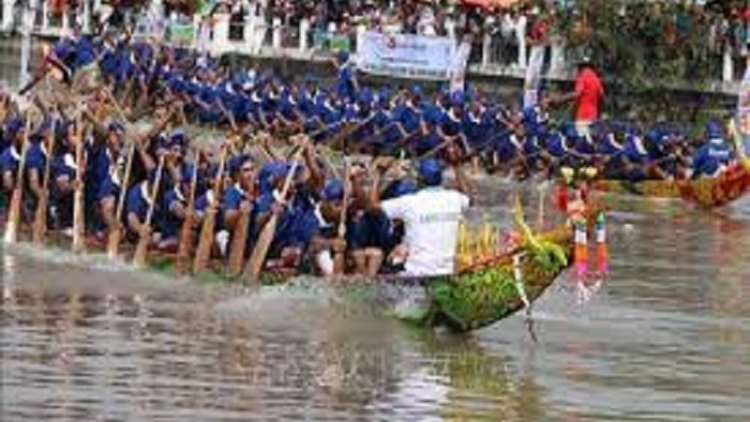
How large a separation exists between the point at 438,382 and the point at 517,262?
1636 mm

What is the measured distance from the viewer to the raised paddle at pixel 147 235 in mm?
20188

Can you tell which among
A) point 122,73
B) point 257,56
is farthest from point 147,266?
point 257,56

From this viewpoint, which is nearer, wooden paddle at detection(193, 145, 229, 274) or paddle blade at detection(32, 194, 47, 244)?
wooden paddle at detection(193, 145, 229, 274)

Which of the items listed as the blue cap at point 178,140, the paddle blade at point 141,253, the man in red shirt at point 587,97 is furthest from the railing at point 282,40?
the paddle blade at point 141,253

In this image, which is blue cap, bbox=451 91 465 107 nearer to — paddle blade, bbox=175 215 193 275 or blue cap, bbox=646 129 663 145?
blue cap, bbox=646 129 663 145

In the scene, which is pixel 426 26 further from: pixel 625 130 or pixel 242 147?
pixel 242 147

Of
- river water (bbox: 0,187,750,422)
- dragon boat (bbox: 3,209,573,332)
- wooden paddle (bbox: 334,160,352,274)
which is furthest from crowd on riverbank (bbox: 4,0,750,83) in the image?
dragon boat (bbox: 3,209,573,332)

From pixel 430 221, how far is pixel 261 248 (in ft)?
7.34

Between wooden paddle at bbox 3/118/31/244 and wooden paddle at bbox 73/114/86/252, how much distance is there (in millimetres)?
631

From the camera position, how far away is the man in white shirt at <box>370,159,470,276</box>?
1705 cm

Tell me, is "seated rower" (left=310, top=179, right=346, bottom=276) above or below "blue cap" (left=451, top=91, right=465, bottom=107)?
below

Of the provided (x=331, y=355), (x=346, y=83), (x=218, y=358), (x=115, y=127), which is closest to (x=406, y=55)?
(x=346, y=83)

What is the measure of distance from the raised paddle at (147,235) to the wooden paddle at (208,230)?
63cm

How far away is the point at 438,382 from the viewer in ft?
50.3
